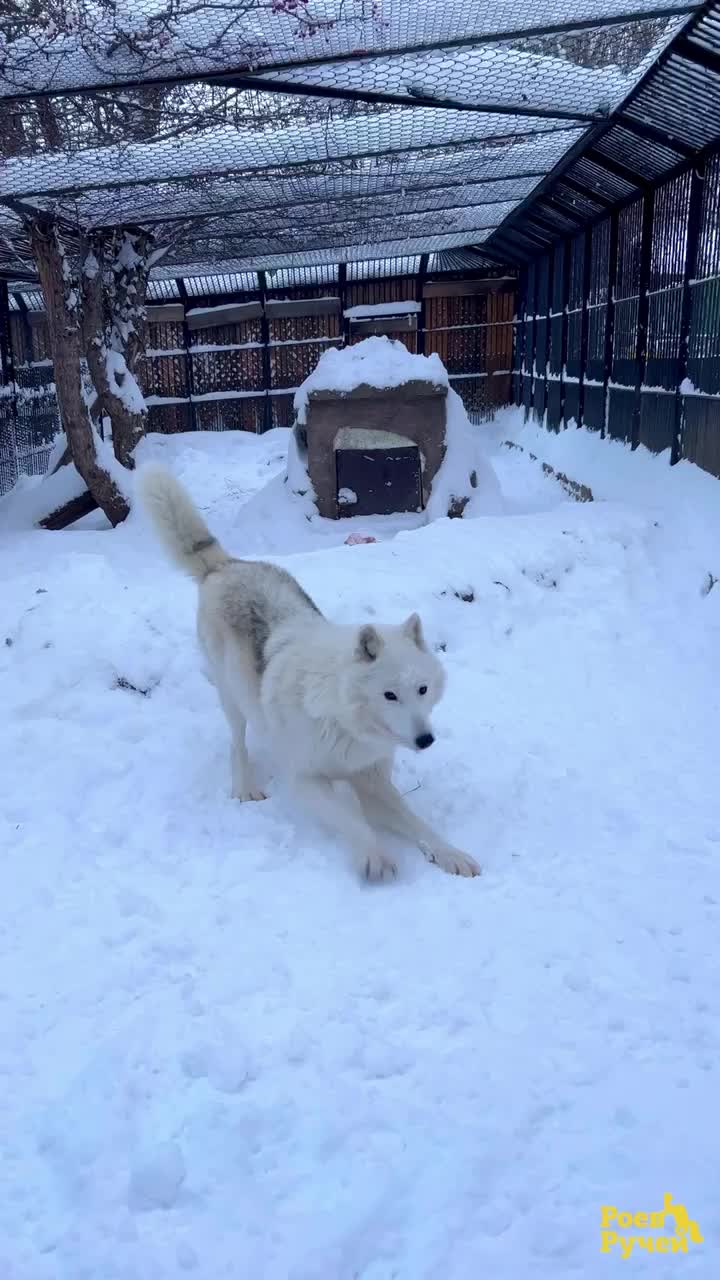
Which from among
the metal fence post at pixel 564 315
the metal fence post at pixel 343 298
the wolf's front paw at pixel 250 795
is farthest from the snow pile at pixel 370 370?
the metal fence post at pixel 343 298

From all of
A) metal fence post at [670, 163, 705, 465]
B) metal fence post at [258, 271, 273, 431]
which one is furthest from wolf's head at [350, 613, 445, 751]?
metal fence post at [258, 271, 273, 431]

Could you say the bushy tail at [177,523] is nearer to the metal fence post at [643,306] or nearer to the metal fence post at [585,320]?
the metal fence post at [643,306]

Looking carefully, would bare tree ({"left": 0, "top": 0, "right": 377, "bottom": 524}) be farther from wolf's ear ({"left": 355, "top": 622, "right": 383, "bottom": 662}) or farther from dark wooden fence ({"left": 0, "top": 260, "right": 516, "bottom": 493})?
dark wooden fence ({"left": 0, "top": 260, "right": 516, "bottom": 493})

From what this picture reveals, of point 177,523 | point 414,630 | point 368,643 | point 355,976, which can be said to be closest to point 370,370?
point 177,523

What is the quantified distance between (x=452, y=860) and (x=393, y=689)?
0.72m

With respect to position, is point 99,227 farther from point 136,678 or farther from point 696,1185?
point 696,1185

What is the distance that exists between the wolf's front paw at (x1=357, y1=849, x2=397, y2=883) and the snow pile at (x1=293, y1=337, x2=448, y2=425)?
22.0ft

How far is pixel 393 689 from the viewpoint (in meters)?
3.25

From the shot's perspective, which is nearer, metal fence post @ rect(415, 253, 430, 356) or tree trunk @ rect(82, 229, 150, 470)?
tree trunk @ rect(82, 229, 150, 470)

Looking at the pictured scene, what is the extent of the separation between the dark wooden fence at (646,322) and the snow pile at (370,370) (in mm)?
1879

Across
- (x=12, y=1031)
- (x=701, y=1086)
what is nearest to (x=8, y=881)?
(x=12, y=1031)

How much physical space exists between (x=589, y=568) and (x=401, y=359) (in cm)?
382

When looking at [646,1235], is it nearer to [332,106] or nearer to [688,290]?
[332,106]

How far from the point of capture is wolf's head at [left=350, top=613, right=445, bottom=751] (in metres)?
3.22
